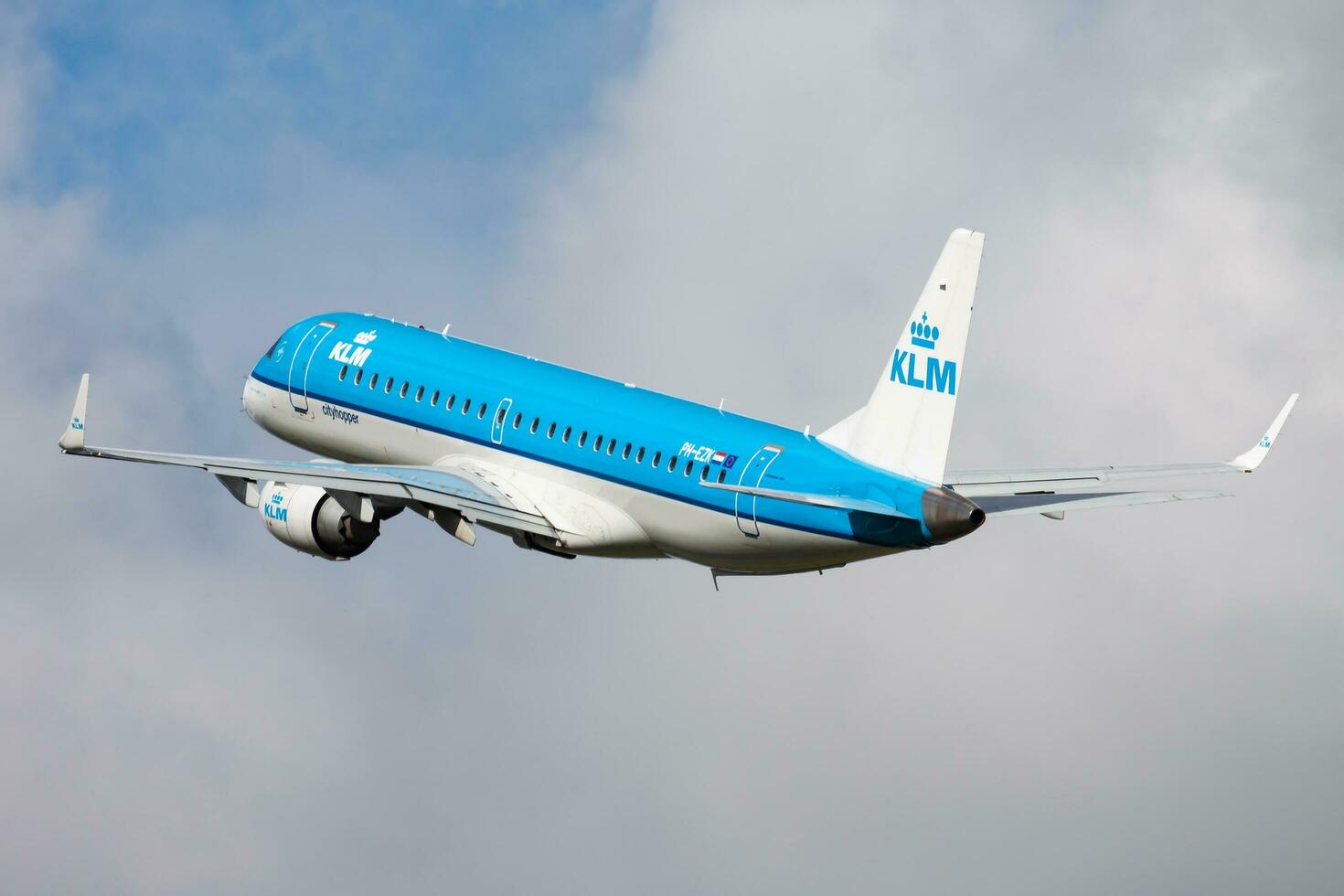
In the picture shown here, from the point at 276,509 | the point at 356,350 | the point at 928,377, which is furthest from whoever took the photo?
the point at 356,350

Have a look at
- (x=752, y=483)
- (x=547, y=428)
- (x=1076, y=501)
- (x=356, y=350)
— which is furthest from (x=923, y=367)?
(x=356, y=350)

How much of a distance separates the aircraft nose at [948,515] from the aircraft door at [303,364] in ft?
70.3

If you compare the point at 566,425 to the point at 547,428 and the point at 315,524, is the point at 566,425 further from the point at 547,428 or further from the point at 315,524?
the point at 315,524

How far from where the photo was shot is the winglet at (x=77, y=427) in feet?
192

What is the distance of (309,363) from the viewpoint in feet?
229

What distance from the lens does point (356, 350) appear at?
226 ft

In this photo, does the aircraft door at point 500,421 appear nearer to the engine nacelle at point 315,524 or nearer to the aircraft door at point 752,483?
the engine nacelle at point 315,524

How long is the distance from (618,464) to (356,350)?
10.8 metres

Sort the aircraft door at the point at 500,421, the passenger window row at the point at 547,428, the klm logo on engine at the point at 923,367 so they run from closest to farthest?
the klm logo on engine at the point at 923,367 → the passenger window row at the point at 547,428 → the aircraft door at the point at 500,421

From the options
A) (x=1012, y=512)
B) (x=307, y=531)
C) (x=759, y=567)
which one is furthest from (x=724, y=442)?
(x=307, y=531)

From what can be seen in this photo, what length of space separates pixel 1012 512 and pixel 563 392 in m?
11.7

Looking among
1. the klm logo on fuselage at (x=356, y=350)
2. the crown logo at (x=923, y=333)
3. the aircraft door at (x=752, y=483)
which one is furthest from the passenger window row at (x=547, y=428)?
the crown logo at (x=923, y=333)

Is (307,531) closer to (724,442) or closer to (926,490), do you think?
(724,442)

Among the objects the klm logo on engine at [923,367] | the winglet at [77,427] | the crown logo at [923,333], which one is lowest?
the winglet at [77,427]
